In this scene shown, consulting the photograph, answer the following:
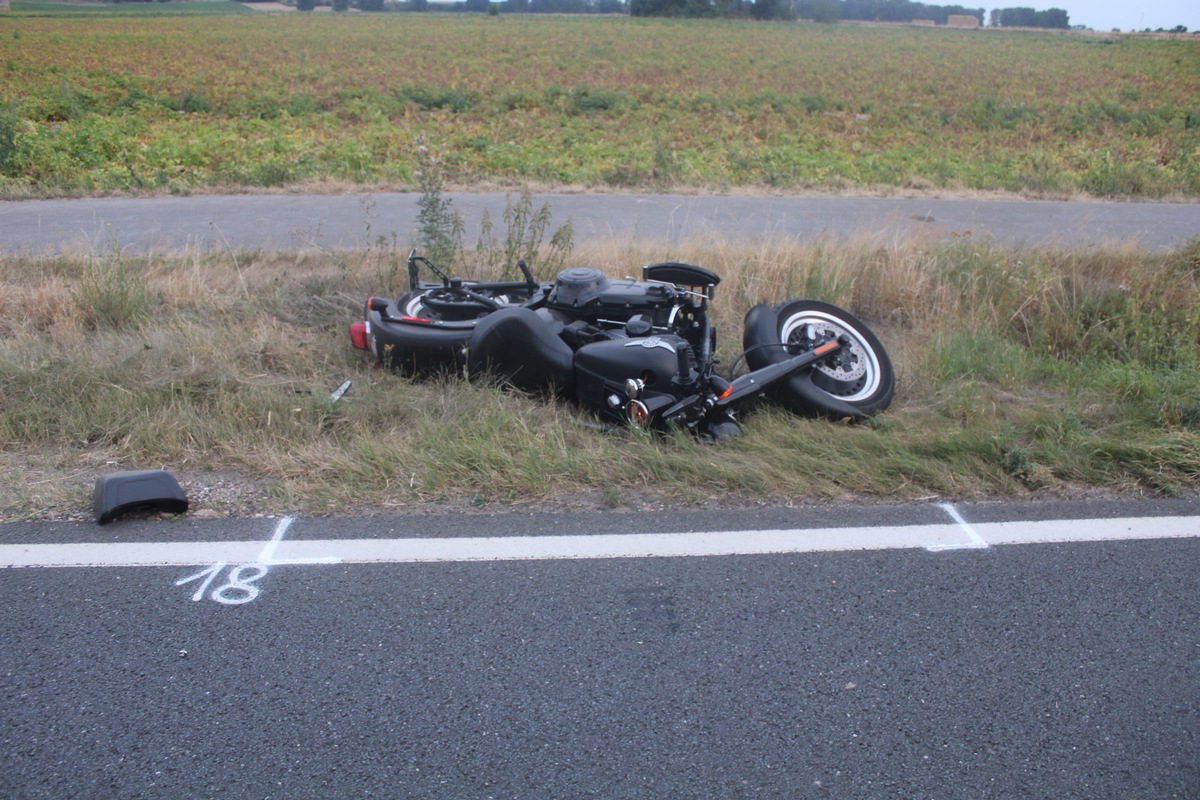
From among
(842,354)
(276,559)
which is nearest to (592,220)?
(842,354)

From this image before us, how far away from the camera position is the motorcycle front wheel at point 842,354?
5.59 metres

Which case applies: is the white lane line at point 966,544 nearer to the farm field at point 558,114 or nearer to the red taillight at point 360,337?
the red taillight at point 360,337

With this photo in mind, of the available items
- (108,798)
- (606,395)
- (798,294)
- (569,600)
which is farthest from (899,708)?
(798,294)

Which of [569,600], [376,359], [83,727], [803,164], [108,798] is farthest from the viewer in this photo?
[803,164]

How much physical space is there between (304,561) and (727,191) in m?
10.2

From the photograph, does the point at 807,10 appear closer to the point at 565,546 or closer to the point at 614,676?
the point at 565,546

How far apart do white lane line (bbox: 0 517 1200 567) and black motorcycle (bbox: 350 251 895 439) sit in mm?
1089

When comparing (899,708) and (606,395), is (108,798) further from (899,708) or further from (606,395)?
(606,395)

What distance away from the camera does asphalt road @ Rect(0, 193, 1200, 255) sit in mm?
9078

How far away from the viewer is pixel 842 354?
5.75 meters

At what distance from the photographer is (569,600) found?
137 inches

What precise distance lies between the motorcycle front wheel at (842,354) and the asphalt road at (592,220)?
2.87 m

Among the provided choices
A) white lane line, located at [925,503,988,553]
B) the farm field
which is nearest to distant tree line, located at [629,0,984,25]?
the farm field

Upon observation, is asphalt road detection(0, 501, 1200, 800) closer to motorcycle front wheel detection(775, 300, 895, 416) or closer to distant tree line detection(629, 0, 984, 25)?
motorcycle front wheel detection(775, 300, 895, 416)
